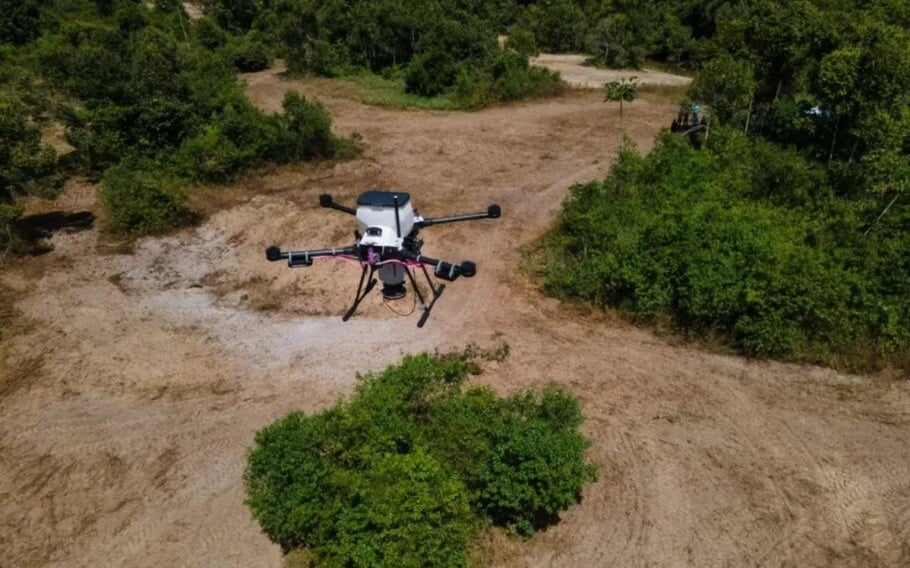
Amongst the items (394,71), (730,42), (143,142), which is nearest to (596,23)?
(394,71)

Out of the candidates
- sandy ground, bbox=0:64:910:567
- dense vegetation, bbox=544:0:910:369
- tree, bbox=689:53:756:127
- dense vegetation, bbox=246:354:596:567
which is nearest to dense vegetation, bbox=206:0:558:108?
tree, bbox=689:53:756:127

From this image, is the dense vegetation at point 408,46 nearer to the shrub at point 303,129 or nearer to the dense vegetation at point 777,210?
the shrub at point 303,129

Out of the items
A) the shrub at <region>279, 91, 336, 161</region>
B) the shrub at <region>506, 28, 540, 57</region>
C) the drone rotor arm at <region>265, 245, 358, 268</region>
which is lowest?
the shrub at <region>279, 91, 336, 161</region>

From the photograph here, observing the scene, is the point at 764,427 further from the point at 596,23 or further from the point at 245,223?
the point at 596,23

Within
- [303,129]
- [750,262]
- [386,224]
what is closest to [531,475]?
[386,224]

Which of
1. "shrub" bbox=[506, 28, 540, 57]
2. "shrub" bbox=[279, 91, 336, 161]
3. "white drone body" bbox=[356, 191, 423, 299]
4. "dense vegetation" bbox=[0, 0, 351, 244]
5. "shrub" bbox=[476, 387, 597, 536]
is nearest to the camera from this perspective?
"white drone body" bbox=[356, 191, 423, 299]

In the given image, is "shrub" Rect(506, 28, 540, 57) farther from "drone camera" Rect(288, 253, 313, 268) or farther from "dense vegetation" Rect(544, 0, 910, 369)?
"drone camera" Rect(288, 253, 313, 268)

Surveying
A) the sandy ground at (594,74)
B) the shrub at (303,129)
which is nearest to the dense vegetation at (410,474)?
the shrub at (303,129)
